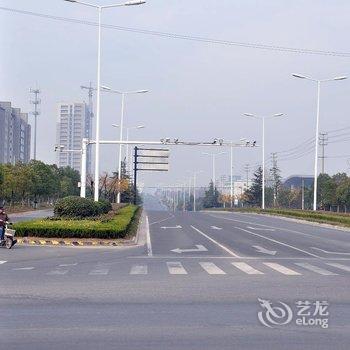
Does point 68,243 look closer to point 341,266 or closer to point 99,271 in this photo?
point 99,271

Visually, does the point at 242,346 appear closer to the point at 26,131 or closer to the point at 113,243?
the point at 113,243

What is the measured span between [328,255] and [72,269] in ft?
33.9

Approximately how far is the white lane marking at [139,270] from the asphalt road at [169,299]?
5 centimetres

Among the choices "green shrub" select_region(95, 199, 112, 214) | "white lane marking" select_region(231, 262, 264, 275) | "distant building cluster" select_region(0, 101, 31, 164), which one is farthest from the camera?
"distant building cluster" select_region(0, 101, 31, 164)

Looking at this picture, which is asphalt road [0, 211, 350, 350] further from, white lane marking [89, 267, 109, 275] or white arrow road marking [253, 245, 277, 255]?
white arrow road marking [253, 245, 277, 255]

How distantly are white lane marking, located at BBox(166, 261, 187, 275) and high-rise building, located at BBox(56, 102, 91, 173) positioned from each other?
171 m

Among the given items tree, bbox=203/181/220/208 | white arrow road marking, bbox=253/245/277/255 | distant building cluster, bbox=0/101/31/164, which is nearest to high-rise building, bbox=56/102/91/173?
distant building cluster, bbox=0/101/31/164

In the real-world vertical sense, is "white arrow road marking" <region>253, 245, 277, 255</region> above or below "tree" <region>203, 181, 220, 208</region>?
below

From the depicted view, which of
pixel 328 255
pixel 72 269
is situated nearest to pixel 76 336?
pixel 72 269

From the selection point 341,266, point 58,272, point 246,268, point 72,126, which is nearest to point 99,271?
point 58,272

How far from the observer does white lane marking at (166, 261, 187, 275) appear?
1758 cm

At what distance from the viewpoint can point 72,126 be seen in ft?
637

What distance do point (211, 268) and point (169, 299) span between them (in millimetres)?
6616

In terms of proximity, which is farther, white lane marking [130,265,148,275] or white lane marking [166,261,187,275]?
white lane marking [166,261,187,275]
